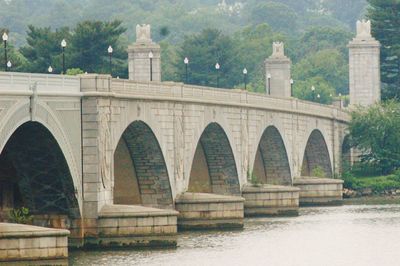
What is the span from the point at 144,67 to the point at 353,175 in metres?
17.6

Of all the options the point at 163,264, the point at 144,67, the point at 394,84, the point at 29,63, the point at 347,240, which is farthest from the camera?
the point at 394,84

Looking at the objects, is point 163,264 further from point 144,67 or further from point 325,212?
point 144,67

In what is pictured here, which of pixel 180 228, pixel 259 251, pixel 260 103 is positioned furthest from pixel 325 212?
pixel 259 251

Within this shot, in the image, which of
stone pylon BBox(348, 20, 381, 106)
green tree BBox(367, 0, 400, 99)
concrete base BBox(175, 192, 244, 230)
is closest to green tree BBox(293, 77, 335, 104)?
green tree BBox(367, 0, 400, 99)

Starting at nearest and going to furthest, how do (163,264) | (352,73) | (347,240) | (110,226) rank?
(163,264), (110,226), (347,240), (352,73)

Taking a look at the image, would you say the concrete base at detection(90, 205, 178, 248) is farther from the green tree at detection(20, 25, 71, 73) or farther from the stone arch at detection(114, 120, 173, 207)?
the green tree at detection(20, 25, 71, 73)

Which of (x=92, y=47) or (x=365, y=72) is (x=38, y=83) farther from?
(x=365, y=72)

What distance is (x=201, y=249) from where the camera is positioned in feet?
249

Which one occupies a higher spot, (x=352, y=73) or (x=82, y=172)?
(x=352, y=73)

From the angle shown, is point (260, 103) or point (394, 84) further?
point (394, 84)

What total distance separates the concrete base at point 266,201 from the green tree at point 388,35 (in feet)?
173

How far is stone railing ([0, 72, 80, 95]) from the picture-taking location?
6807 centimetres

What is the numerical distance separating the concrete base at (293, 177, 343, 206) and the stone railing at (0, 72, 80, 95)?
39293 millimetres

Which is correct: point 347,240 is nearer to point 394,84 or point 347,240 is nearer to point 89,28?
point 89,28
